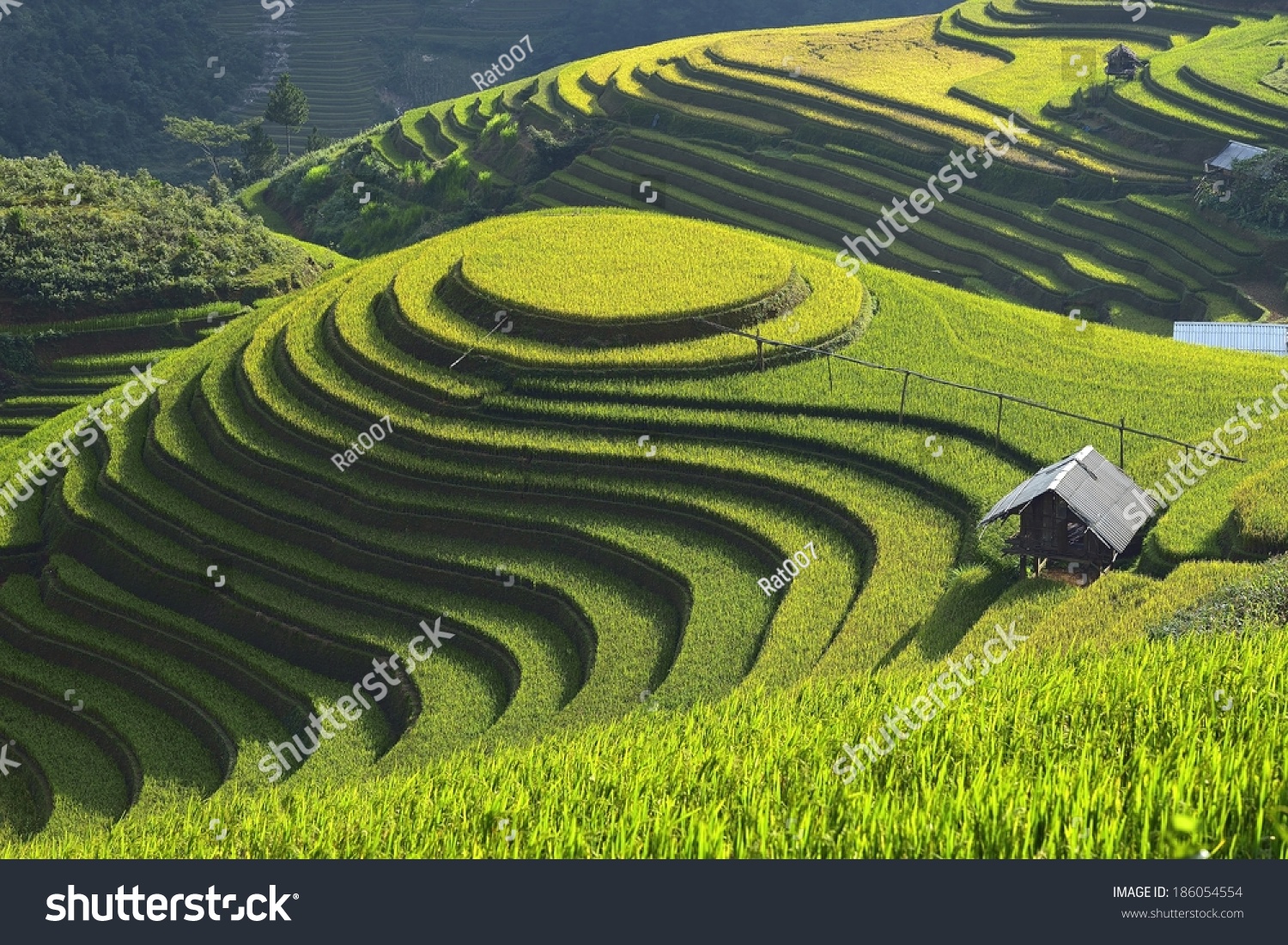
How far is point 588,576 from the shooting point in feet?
83.6

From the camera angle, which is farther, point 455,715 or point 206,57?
point 206,57

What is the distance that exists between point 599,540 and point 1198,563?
11.3 meters

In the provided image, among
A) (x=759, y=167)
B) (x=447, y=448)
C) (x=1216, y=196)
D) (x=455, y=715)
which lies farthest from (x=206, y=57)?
(x=455, y=715)

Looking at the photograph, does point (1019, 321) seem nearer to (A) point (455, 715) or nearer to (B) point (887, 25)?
(A) point (455, 715)

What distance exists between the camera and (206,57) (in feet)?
353

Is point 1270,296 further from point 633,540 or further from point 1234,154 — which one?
point 633,540

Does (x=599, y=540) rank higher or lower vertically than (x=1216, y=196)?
lower
